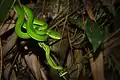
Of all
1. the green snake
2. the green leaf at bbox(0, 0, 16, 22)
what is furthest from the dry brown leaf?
the green leaf at bbox(0, 0, 16, 22)

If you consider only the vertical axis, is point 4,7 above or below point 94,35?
above

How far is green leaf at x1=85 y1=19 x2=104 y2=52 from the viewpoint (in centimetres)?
138

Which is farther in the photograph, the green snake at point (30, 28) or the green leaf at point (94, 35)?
the green leaf at point (94, 35)

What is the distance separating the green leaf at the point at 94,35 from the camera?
4.52 ft

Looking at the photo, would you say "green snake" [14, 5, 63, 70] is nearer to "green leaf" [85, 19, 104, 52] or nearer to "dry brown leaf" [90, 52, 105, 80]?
"green leaf" [85, 19, 104, 52]

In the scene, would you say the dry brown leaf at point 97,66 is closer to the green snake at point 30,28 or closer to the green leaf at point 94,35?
the green leaf at point 94,35

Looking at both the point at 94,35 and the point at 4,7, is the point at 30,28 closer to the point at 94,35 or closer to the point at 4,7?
the point at 4,7

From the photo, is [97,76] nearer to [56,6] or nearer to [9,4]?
[56,6]

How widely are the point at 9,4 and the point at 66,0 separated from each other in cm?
74

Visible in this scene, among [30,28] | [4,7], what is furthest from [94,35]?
[4,7]

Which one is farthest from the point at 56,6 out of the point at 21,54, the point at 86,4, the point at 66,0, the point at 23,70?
the point at 23,70

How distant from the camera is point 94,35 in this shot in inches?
55.5

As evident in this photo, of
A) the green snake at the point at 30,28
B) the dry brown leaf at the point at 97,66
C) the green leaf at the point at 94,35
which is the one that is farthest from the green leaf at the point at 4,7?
the dry brown leaf at the point at 97,66

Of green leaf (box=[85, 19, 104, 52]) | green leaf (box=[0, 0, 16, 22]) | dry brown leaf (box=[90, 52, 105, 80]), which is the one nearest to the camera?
green leaf (box=[0, 0, 16, 22])
